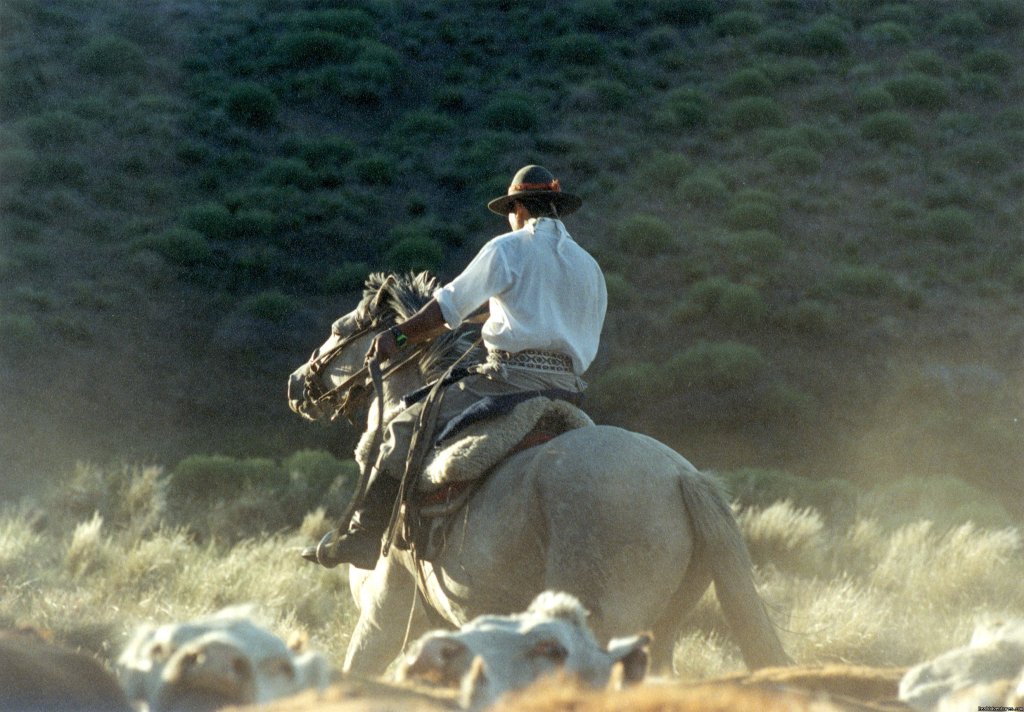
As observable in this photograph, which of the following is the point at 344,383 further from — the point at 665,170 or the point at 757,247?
the point at 665,170

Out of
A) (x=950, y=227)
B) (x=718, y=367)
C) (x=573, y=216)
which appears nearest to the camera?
(x=718, y=367)

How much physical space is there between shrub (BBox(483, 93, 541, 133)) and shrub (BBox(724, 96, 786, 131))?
141 inches

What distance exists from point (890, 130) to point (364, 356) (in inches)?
751

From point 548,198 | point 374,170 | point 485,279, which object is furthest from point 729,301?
point 485,279

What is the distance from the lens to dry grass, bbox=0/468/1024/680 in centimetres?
851

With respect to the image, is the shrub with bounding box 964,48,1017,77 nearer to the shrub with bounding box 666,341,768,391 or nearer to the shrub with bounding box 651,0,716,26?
the shrub with bounding box 651,0,716,26

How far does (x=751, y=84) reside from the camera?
2555 cm

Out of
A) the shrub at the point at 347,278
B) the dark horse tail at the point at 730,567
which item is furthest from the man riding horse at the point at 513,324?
the shrub at the point at 347,278

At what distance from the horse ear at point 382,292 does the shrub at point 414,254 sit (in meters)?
13.3

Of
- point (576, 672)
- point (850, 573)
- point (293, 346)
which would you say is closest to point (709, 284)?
point (293, 346)

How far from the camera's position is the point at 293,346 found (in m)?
18.9

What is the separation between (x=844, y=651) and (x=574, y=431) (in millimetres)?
3778

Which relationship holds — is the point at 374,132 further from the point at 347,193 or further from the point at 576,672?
the point at 576,672

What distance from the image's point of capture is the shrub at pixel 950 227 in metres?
21.6
